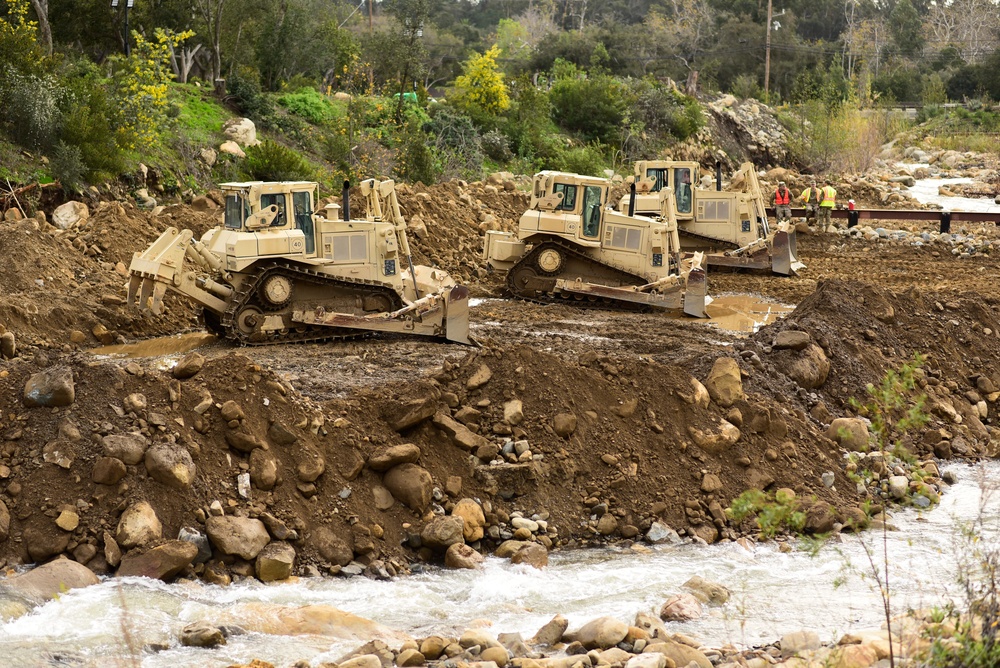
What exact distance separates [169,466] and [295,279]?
5.88 meters

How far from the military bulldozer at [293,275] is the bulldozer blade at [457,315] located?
0.04 ft

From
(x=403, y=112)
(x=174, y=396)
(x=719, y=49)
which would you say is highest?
(x=719, y=49)

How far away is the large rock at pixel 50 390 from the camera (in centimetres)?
981

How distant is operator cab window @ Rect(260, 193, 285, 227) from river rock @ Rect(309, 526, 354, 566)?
6.06 metres

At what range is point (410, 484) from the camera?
401 inches

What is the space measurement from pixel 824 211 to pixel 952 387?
13.2m

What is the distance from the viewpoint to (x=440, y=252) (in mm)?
21359

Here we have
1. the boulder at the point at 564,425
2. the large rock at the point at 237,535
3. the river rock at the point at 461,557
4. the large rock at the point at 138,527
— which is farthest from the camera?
the boulder at the point at 564,425

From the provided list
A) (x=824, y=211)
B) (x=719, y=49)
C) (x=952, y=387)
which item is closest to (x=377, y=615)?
(x=952, y=387)

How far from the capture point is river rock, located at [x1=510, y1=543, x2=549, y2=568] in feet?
32.5

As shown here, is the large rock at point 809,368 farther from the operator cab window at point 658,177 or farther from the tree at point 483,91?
the tree at point 483,91

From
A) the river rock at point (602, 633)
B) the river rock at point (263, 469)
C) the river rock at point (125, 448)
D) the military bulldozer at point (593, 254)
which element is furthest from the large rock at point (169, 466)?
the military bulldozer at point (593, 254)

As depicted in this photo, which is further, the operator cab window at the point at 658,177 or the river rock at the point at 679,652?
the operator cab window at the point at 658,177

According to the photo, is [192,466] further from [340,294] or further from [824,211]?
[824,211]
